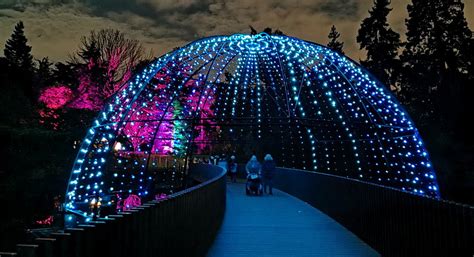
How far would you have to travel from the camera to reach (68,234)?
2.53 m

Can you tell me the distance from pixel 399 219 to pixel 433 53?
1009 inches

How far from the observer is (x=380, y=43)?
34.1 meters

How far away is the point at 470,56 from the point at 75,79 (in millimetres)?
26000

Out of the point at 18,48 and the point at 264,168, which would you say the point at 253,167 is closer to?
the point at 264,168

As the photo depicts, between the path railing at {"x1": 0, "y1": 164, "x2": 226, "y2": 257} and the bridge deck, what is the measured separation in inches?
36.3

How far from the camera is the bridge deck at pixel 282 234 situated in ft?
24.6

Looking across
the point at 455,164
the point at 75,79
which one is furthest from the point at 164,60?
the point at 75,79

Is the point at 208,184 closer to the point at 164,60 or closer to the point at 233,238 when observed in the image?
the point at 233,238

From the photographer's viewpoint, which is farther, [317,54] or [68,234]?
[317,54]

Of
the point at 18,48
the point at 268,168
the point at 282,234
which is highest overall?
the point at 18,48

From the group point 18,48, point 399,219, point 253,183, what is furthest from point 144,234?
point 18,48

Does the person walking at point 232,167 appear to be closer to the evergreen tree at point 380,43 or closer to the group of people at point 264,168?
the group of people at point 264,168

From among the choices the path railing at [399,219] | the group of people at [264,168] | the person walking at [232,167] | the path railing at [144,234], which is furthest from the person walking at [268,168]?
the path railing at [144,234]

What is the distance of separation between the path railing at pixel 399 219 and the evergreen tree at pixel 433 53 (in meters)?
17.1
